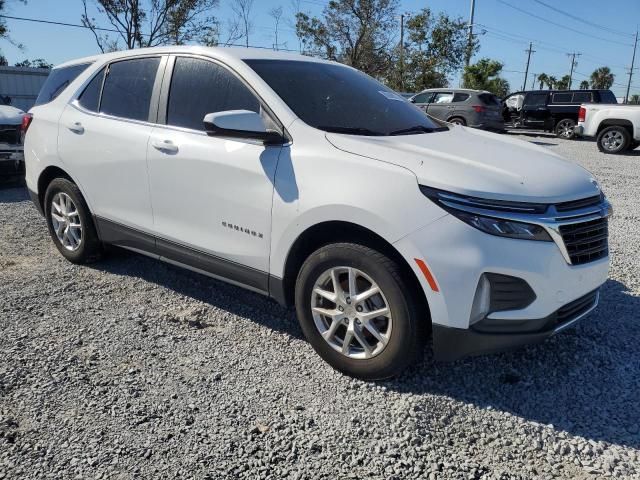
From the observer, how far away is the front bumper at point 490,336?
2.53 metres

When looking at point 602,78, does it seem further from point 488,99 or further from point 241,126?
point 241,126

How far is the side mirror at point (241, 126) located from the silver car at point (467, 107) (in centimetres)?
1437

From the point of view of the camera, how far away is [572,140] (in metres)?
19.0

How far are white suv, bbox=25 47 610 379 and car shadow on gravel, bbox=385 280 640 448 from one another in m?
0.38

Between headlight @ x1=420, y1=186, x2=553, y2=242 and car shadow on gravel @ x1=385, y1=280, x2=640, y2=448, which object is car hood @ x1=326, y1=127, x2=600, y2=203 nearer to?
headlight @ x1=420, y1=186, x2=553, y2=242

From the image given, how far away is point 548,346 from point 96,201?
3.41 meters

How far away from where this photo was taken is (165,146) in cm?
350

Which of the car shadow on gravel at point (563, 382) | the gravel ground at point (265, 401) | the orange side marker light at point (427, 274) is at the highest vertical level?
the orange side marker light at point (427, 274)

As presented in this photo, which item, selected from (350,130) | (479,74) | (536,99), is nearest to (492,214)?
(350,130)

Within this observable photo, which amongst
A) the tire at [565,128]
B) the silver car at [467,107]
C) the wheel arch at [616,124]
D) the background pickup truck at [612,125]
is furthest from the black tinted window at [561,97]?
the wheel arch at [616,124]

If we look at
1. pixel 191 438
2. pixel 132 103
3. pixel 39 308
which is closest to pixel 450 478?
pixel 191 438

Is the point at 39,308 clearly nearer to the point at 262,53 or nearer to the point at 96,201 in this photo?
the point at 96,201

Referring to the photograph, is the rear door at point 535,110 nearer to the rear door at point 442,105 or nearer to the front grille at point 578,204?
the rear door at point 442,105

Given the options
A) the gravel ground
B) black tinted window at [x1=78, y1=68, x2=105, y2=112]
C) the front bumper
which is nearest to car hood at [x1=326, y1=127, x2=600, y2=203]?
the front bumper
